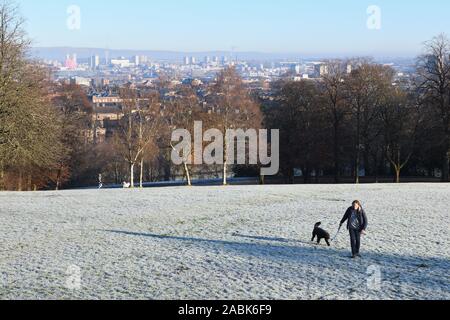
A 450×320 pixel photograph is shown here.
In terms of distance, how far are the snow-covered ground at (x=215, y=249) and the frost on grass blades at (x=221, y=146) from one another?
17645 millimetres

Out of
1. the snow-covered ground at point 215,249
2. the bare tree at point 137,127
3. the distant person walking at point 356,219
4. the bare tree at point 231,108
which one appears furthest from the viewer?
the bare tree at point 137,127

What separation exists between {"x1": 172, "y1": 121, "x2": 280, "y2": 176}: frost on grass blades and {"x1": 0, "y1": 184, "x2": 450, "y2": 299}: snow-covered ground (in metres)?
17.6

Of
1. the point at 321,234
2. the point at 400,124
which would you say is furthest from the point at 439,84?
the point at 321,234

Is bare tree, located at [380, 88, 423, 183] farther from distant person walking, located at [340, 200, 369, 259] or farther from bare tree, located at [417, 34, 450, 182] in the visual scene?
distant person walking, located at [340, 200, 369, 259]

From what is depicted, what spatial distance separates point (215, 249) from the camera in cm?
2425

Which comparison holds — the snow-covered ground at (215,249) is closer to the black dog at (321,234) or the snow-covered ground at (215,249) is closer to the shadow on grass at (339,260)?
the shadow on grass at (339,260)

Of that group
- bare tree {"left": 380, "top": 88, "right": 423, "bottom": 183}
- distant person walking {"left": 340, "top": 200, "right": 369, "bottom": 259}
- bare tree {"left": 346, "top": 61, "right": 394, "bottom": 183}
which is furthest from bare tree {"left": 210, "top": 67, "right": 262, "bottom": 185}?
distant person walking {"left": 340, "top": 200, "right": 369, "bottom": 259}

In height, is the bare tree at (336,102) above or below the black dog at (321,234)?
above

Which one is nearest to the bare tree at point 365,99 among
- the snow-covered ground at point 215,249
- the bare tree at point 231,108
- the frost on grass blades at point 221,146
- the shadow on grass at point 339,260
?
the frost on grass blades at point 221,146

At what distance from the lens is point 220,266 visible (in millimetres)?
21594

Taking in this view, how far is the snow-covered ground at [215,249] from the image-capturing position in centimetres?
1891

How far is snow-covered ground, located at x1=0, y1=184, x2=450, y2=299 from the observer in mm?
18906
